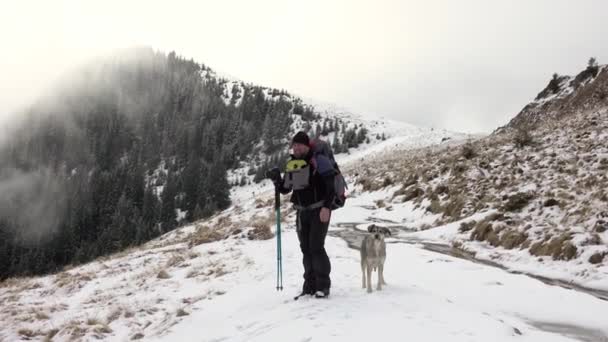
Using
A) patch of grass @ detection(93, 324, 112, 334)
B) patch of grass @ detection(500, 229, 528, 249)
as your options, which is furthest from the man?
patch of grass @ detection(500, 229, 528, 249)

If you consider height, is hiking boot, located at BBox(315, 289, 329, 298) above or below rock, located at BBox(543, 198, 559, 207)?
below

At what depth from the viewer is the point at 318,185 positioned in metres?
6.09

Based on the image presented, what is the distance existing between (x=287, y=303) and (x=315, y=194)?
168 cm

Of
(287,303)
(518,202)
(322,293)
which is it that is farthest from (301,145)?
(518,202)

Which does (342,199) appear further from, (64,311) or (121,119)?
(121,119)

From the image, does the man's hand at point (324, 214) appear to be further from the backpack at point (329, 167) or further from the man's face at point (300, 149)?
the man's face at point (300, 149)

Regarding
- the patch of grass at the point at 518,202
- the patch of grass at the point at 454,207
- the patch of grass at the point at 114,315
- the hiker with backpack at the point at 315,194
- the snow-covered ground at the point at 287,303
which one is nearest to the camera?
the snow-covered ground at the point at 287,303

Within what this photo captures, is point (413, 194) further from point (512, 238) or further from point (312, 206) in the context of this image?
point (312, 206)

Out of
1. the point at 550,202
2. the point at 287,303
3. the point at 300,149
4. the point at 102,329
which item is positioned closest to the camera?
the point at 300,149

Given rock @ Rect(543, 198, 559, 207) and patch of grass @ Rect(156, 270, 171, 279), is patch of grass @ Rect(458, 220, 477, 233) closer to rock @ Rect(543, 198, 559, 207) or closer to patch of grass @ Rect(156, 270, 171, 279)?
rock @ Rect(543, 198, 559, 207)

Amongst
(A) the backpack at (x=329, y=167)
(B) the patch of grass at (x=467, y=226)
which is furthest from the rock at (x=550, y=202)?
(A) the backpack at (x=329, y=167)

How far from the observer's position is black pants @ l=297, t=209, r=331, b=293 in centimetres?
605

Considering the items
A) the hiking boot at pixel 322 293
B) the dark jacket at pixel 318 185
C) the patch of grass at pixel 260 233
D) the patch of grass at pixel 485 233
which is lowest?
the patch of grass at pixel 260 233

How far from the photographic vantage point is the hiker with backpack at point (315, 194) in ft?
19.4
